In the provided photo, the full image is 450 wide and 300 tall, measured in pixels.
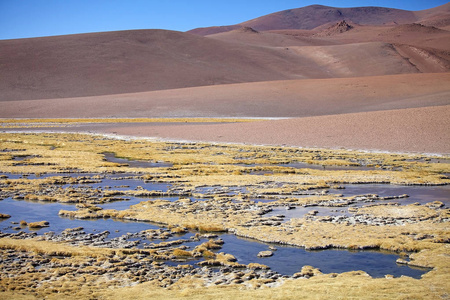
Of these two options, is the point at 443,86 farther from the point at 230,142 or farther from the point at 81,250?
the point at 81,250

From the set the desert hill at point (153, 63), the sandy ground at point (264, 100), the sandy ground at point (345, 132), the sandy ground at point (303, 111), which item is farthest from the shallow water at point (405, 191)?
the desert hill at point (153, 63)

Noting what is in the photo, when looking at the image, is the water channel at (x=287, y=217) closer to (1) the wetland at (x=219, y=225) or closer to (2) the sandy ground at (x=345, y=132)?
(1) the wetland at (x=219, y=225)

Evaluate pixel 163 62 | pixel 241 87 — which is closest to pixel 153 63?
pixel 163 62

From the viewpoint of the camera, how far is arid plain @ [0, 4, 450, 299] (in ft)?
29.6

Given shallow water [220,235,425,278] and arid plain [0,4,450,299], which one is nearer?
arid plain [0,4,450,299]

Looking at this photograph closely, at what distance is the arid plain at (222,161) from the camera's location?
355 inches

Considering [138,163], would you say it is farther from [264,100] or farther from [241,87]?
[241,87]

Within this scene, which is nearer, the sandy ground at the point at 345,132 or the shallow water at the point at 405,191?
the shallow water at the point at 405,191

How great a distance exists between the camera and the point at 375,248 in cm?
1106

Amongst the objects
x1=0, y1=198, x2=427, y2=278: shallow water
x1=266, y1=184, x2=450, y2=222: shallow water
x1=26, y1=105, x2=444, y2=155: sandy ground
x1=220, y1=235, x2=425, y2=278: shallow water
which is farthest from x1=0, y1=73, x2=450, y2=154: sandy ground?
x1=0, y1=198, x2=427, y2=278: shallow water

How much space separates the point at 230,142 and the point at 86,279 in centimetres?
2725

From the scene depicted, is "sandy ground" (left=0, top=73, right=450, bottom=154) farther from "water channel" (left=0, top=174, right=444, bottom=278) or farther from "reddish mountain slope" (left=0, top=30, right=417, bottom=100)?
"reddish mountain slope" (left=0, top=30, right=417, bottom=100)

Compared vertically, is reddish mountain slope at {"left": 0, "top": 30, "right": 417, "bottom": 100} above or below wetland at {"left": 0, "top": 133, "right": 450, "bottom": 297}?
above

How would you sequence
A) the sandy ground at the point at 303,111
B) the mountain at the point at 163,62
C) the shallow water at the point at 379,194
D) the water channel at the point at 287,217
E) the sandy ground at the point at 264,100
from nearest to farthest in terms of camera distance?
the water channel at the point at 287,217 → the shallow water at the point at 379,194 → the sandy ground at the point at 303,111 → the sandy ground at the point at 264,100 → the mountain at the point at 163,62
